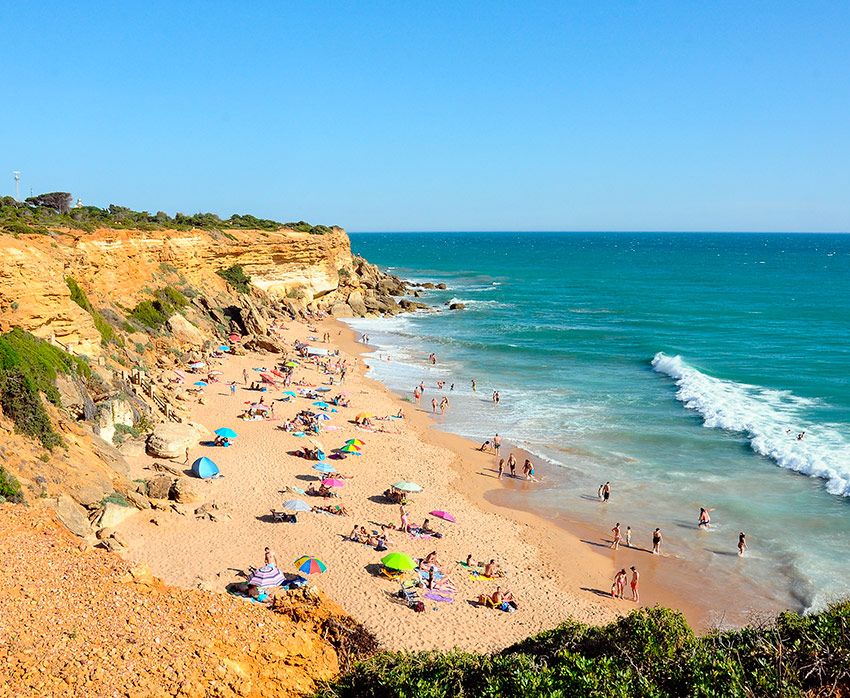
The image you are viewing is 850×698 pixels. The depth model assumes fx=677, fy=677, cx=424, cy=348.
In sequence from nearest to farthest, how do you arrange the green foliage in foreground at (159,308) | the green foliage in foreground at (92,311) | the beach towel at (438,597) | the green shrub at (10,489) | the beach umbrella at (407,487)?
the green shrub at (10,489) < the beach towel at (438,597) < the beach umbrella at (407,487) < the green foliage in foreground at (92,311) < the green foliage in foreground at (159,308)

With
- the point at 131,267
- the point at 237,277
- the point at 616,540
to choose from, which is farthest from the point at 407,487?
the point at 237,277

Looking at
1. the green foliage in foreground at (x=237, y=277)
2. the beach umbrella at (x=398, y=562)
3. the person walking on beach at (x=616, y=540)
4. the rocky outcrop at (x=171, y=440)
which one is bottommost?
the person walking on beach at (x=616, y=540)

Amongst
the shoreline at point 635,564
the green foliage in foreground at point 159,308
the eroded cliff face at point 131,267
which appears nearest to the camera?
the shoreline at point 635,564

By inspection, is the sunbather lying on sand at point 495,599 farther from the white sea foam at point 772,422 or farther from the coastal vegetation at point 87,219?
the coastal vegetation at point 87,219

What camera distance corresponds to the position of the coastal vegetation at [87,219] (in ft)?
105

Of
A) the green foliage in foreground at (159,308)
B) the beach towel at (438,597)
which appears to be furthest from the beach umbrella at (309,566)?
the green foliage in foreground at (159,308)

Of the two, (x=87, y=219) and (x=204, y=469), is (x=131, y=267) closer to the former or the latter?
(x=87, y=219)

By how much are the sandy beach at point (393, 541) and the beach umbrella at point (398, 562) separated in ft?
1.60

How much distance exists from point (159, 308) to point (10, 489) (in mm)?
24705

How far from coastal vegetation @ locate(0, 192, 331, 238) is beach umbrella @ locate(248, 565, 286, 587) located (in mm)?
17994

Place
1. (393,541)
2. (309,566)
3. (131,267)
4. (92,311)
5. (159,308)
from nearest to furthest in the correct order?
(309,566) → (393,541) → (92,311) → (131,267) → (159,308)

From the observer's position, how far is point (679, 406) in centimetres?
3412

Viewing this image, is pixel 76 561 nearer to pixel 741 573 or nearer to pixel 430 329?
pixel 741 573

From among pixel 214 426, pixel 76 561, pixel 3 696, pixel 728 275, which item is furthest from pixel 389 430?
pixel 728 275
